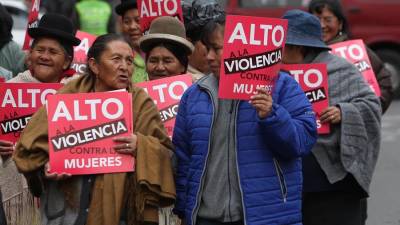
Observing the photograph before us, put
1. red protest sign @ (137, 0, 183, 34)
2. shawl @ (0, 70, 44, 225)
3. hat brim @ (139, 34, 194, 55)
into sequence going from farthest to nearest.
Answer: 1. red protest sign @ (137, 0, 183, 34)
2. hat brim @ (139, 34, 194, 55)
3. shawl @ (0, 70, 44, 225)

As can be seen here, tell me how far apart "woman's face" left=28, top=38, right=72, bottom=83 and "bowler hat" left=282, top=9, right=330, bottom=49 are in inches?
49.2

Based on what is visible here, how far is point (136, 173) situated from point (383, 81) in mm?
3008

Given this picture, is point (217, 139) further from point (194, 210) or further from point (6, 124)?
point (6, 124)

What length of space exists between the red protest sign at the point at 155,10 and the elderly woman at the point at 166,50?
0.87 m

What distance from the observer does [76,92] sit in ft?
19.9

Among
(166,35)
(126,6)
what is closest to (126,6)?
(126,6)

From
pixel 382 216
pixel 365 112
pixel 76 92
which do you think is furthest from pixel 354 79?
pixel 382 216

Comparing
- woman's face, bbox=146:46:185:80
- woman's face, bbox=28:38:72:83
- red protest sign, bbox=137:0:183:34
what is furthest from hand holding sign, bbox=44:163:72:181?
red protest sign, bbox=137:0:183:34

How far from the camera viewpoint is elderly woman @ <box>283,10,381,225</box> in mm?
6809

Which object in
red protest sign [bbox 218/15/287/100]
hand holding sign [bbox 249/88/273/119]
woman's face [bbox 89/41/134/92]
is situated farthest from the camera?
woman's face [bbox 89/41/134/92]

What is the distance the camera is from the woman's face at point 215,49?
19.2 feet

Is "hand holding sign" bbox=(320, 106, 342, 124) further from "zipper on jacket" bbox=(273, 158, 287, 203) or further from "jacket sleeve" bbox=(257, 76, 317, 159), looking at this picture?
"zipper on jacket" bbox=(273, 158, 287, 203)

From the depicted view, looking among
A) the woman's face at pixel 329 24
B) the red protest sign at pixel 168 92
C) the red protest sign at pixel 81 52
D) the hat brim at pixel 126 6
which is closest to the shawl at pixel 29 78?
the red protest sign at pixel 168 92

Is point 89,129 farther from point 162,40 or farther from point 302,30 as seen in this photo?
point 302,30
